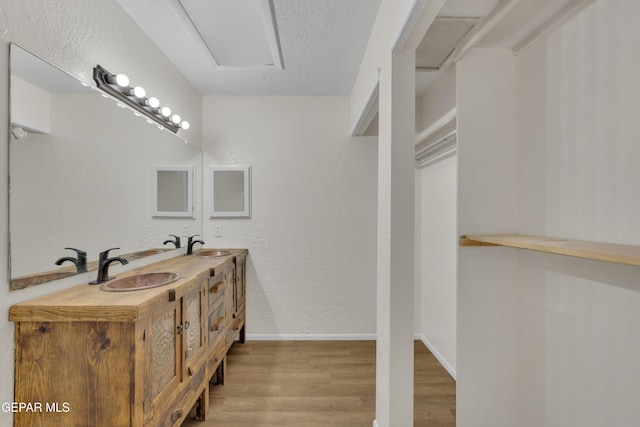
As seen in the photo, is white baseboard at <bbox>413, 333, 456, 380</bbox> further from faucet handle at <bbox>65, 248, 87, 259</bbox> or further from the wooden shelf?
faucet handle at <bbox>65, 248, 87, 259</bbox>

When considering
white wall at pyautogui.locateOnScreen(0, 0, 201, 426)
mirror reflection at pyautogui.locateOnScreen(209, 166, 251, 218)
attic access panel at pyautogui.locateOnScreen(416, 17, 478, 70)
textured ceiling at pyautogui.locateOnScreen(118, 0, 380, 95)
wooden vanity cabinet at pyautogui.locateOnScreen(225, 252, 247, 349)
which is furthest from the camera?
mirror reflection at pyautogui.locateOnScreen(209, 166, 251, 218)

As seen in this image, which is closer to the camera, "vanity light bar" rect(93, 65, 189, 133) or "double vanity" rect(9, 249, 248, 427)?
"double vanity" rect(9, 249, 248, 427)

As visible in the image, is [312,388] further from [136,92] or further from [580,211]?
[136,92]

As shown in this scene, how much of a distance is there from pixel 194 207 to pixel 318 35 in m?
1.87

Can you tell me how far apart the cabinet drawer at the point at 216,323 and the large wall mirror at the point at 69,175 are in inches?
25.3

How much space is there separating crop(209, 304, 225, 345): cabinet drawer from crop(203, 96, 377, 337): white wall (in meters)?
0.82

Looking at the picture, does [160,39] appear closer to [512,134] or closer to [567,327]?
[512,134]

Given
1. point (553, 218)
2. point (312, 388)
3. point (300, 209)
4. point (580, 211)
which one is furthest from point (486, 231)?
point (300, 209)

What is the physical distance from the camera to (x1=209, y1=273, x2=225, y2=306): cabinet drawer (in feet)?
6.89

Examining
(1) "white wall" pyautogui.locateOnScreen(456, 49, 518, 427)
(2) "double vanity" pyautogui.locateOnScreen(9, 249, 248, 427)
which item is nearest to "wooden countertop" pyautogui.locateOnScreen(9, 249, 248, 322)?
(2) "double vanity" pyautogui.locateOnScreen(9, 249, 248, 427)

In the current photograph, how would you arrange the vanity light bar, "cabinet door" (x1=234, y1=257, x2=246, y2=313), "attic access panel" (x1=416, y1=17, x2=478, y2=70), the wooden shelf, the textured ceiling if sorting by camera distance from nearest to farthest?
the wooden shelf → "attic access panel" (x1=416, y1=17, x2=478, y2=70) → the vanity light bar → the textured ceiling → "cabinet door" (x1=234, y1=257, x2=246, y2=313)

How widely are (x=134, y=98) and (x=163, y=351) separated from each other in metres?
1.59

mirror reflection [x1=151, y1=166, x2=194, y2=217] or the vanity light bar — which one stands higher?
the vanity light bar

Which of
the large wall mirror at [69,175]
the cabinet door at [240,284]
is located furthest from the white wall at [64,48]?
the cabinet door at [240,284]
